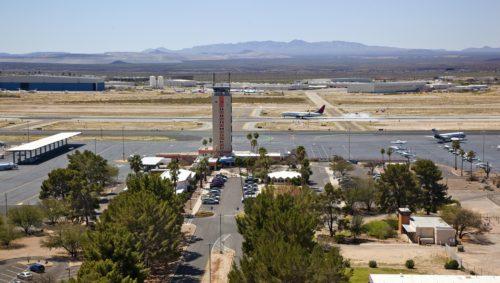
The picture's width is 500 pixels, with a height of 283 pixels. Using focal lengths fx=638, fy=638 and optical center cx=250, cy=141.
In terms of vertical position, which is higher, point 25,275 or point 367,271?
point 25,275

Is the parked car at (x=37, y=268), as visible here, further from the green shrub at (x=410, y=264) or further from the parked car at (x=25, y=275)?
the green shrub at (x=410, y=264)

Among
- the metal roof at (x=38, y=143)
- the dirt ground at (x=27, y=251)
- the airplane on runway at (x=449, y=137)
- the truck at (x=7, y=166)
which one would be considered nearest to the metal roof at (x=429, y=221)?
the dirt ground at (x=27, y=251)

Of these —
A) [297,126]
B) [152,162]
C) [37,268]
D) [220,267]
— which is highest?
[297,126]

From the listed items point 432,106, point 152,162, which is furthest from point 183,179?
point 432,106

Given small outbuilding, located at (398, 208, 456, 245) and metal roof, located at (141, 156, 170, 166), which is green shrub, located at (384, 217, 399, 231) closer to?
small outbuilding, located at (398, 208, 456, 245)

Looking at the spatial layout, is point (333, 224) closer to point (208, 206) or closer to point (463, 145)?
point (208, 206)

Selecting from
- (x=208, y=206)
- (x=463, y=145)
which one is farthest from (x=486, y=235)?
(x=463, y=145)

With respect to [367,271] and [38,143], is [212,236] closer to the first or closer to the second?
[367,271]
